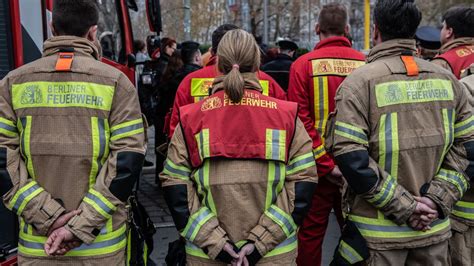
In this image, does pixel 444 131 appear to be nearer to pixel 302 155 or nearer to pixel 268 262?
pixel 302 155

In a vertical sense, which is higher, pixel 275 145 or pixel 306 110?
pixel 306 110

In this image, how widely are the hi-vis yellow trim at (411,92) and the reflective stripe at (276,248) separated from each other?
83cm

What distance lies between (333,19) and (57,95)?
2.17 m

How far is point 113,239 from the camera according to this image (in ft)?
9.66

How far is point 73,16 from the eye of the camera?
2848 mm

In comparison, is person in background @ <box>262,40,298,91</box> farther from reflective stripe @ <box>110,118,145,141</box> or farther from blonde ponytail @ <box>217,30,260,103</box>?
reflective stripe @ <box>110,118,145,141</box>

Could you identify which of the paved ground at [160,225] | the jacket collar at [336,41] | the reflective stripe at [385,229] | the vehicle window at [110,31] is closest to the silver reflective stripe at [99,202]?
the reflective stripe at [385,229]

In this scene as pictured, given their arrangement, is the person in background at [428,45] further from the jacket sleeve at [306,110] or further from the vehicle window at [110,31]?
the vehicle window at [110,31]

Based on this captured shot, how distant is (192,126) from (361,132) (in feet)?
2.80

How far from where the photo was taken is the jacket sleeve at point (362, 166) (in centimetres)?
295

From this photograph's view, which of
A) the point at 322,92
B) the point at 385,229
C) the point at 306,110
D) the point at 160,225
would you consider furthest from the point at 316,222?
the point at 160,225

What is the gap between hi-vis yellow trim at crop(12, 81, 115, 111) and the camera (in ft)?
9.20

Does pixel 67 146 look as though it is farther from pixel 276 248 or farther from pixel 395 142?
pixel 395 142

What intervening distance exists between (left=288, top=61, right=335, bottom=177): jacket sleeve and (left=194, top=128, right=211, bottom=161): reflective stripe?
4.32ft
